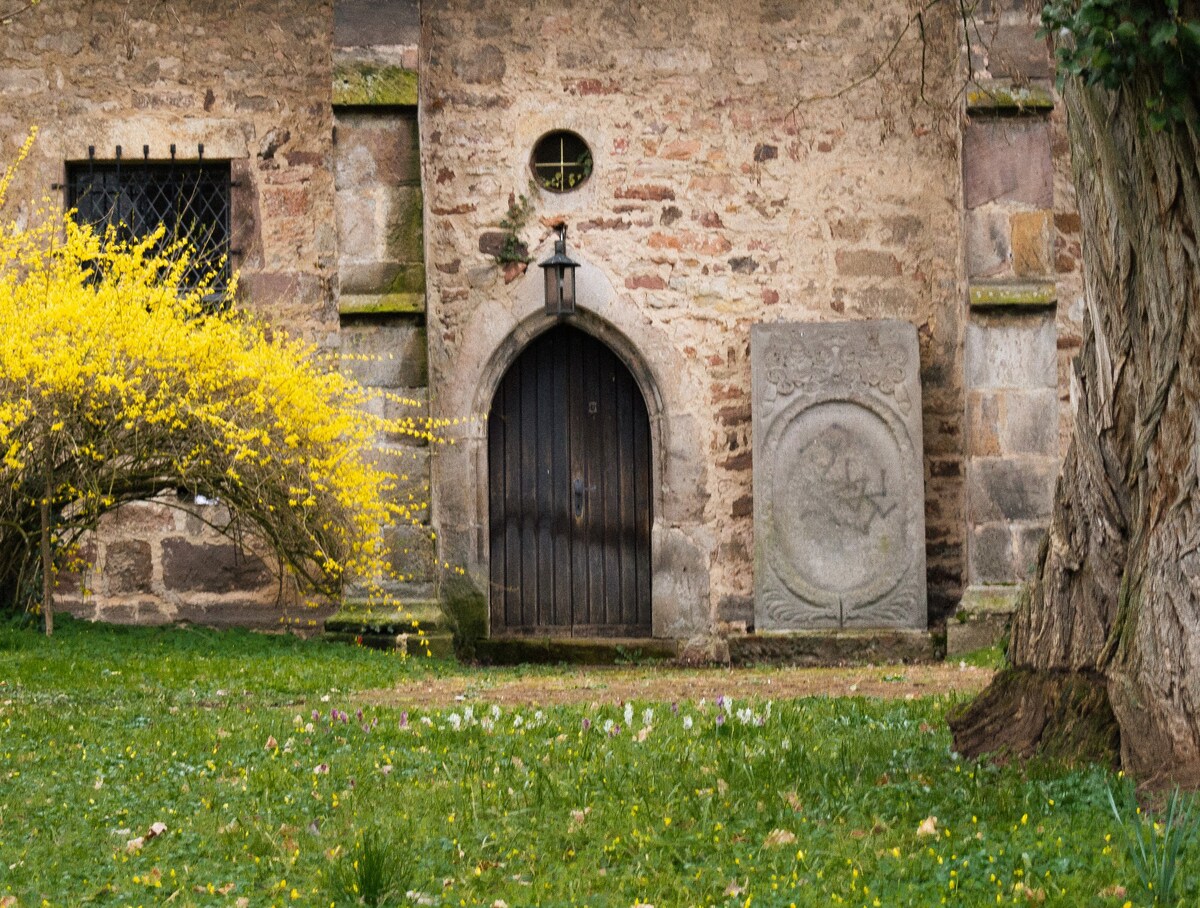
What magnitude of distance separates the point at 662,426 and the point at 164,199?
13.4 feet

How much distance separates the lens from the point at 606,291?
37.7 ft

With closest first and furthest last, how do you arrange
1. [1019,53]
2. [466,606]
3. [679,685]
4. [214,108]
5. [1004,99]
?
[679,685], [1004,99], [1019,53], [466,606], [214,108]

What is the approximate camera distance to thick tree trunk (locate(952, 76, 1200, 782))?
4.45 meters

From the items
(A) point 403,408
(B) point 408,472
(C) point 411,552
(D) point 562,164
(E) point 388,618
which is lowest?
(E) point 388,618

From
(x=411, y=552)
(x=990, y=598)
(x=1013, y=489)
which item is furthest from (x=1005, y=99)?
(x=411, y=552)

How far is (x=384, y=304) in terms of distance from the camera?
34.9 ft

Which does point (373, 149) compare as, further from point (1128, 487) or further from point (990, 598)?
point (1128, 487)

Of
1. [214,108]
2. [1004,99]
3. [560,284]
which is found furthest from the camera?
[214,108]

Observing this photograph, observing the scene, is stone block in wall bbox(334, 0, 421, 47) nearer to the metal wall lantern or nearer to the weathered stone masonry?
the weathered stone masonry

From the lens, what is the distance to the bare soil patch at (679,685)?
7.71 m

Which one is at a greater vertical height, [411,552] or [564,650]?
[411,552]

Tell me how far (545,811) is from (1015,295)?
7144 millimetres

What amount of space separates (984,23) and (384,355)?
4.68 metres

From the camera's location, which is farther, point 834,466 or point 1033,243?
point 834,466
